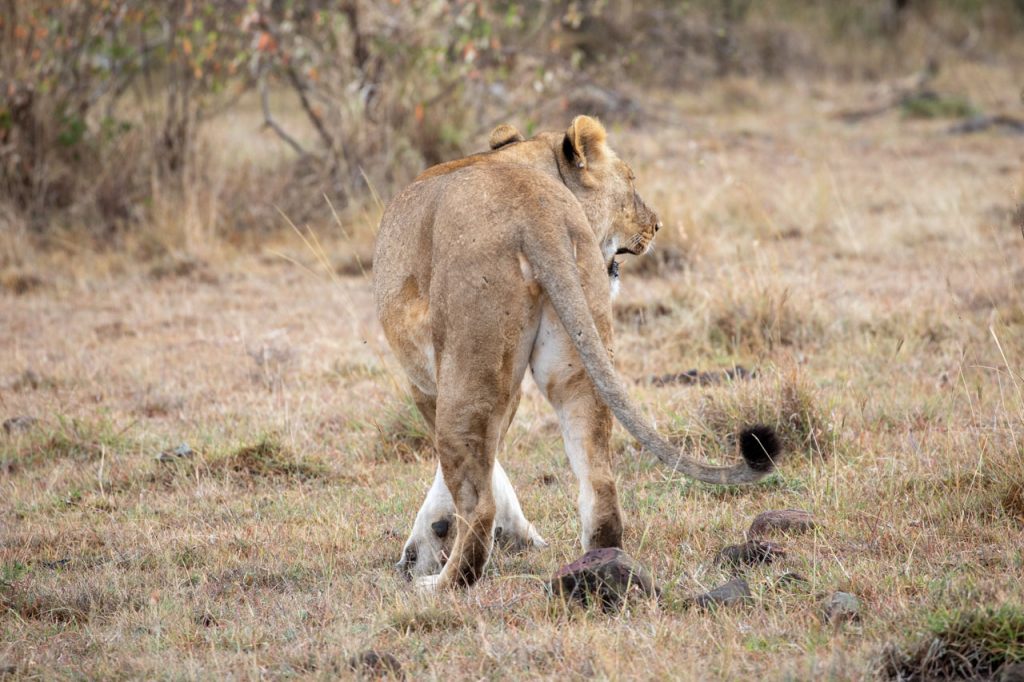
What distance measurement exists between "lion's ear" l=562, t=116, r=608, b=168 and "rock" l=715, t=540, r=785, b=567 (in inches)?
49.5

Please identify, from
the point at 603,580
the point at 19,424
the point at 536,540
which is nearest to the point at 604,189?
the point at 536,540

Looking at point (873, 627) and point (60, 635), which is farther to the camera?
point (60, 635)

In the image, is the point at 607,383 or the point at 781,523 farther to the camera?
the point at 781,523

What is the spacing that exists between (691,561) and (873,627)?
761 mm

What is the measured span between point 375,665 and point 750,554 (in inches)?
47.9

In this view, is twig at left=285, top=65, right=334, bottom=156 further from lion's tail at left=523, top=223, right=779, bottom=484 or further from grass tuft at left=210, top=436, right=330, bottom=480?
lion's tail at left=523, top=223, right=779, bottom=484

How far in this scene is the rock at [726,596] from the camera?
325cm

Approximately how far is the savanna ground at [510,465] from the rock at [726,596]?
0.04 meters

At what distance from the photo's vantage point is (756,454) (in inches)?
125

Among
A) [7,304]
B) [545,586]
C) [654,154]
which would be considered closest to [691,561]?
[545,586]

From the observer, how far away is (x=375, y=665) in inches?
118

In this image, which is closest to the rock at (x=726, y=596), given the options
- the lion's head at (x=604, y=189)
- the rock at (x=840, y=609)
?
the rock at (x=840, y=609)

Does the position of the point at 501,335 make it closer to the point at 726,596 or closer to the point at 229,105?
the point at 726,596

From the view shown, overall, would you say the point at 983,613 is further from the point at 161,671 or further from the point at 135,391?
the point at 135,391
